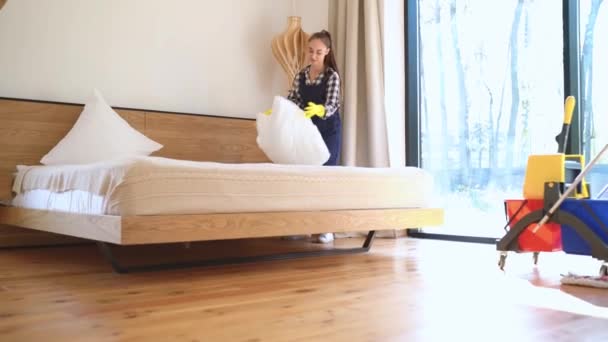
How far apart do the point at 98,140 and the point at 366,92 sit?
74.0 inches

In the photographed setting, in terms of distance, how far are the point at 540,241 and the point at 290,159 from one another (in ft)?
4.28

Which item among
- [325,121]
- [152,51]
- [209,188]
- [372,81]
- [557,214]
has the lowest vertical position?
[557,214]

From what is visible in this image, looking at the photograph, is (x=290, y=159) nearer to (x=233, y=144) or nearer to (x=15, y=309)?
(x=233, y=144)

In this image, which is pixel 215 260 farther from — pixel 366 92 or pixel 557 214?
pixel 366 92

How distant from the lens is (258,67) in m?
4.40

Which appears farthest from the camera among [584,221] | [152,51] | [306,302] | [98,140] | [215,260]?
[152,51]

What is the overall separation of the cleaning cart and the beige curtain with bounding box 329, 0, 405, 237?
1.63 metres

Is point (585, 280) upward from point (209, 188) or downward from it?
downward

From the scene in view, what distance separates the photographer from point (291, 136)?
311 cm

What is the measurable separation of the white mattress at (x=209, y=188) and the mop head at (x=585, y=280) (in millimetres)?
951

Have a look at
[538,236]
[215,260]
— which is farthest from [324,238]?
[538,236]

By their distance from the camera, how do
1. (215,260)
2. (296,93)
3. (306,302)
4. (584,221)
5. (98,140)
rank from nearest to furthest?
(306,302) → (584,221) → (215,260) → (98,140) → (296,93)

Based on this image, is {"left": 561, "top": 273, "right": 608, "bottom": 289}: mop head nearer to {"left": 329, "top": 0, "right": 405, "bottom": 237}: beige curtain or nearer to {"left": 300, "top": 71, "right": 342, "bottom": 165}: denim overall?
{"left": 300, "top": 71, "right": 342, "bottom": 165}: denim overall

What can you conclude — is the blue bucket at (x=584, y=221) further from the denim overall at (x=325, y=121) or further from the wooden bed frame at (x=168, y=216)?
the denim overall at (x=325, y=121)
